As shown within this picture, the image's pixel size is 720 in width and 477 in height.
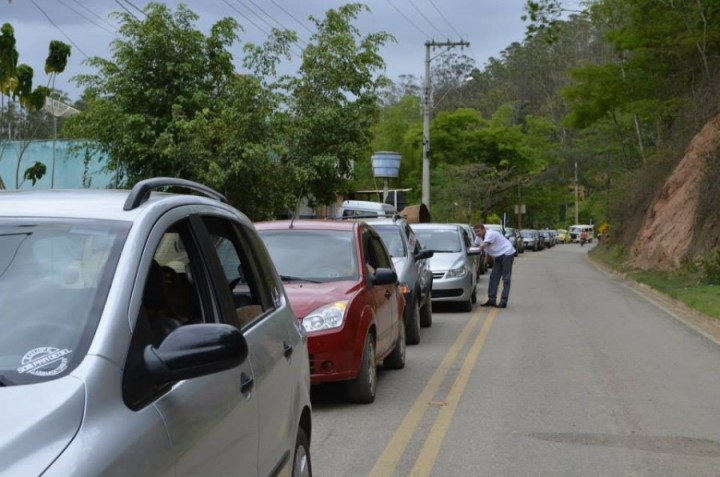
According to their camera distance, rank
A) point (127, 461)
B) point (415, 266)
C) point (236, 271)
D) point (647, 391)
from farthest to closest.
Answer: point (415, 266), point (647, 391), point (236, 271), point (127, 461)

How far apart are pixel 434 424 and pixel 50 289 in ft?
18.4

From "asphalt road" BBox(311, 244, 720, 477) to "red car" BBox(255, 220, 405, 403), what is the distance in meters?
0.39

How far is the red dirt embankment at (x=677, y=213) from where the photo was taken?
30078 mm

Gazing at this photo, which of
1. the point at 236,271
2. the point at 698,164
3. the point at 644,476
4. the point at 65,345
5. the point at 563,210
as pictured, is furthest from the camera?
the point at 563,210

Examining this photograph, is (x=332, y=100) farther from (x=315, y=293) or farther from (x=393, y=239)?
(x=315, y=293)

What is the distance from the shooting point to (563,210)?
125m

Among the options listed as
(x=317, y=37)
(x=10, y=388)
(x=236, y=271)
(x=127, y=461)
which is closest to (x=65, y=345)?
(x=10, y=388)

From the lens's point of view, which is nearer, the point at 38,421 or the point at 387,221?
the point at 38,421

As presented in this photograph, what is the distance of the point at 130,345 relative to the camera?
118 inches

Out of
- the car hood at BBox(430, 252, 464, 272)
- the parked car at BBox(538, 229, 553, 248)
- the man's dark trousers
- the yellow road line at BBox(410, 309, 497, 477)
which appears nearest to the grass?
the man's dark trousers

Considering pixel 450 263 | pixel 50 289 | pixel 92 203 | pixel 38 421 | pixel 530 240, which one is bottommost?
pixel 530 240

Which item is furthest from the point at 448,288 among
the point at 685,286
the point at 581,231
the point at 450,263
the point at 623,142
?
the point at 581,231

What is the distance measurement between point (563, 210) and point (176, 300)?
406ft

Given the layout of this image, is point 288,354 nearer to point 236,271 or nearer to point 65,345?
point 236,271
